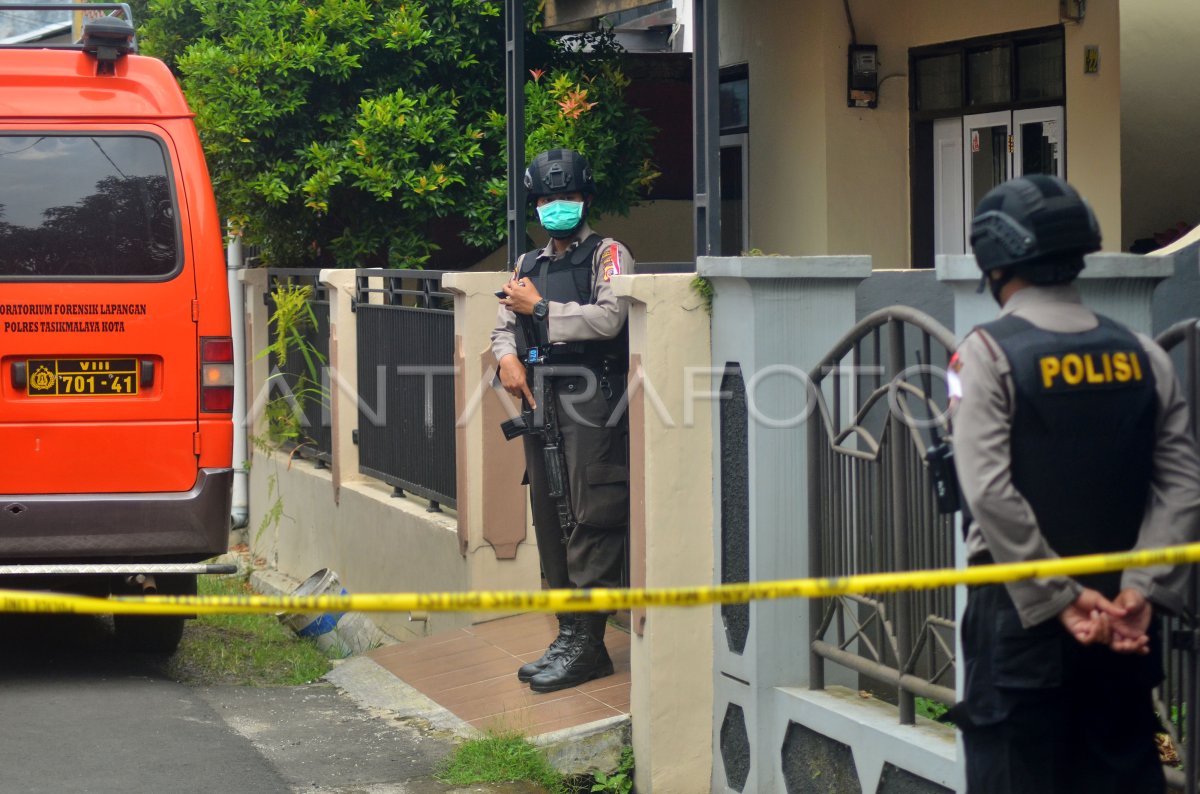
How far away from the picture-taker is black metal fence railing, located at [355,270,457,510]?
26.8ft

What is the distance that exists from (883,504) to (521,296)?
1929mm

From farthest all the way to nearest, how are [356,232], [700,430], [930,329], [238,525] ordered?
[238,525]
[356,232]
[700,430]
[930,329]

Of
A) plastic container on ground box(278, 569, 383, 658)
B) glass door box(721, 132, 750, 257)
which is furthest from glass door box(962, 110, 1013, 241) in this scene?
plastic container on ground box(278, 569, 383, 658)

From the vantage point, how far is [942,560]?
4.27m

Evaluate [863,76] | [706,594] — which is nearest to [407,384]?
[863,76]

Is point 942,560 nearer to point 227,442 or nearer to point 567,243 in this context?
point 567,243

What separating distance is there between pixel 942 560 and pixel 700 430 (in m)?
1.24

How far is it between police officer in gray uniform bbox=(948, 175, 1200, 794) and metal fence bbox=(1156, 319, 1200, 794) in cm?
43

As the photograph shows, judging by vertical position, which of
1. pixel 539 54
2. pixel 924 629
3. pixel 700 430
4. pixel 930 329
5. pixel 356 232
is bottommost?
pixel 924 629

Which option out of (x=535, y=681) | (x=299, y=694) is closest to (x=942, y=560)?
(x=535, y=681)

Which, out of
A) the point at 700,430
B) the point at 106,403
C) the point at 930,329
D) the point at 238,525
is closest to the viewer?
the point at 930,329

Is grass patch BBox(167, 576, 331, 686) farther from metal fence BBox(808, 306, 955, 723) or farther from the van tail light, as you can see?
metal fence BBox(808, 306, 955, 723)

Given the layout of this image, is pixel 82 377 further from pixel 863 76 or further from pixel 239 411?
pixel 863 76

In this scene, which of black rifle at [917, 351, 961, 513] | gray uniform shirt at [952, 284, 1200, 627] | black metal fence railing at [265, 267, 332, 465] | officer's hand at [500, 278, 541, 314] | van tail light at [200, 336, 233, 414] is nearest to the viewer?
gray uniform shirt at [952, 284, 1200, 627]
